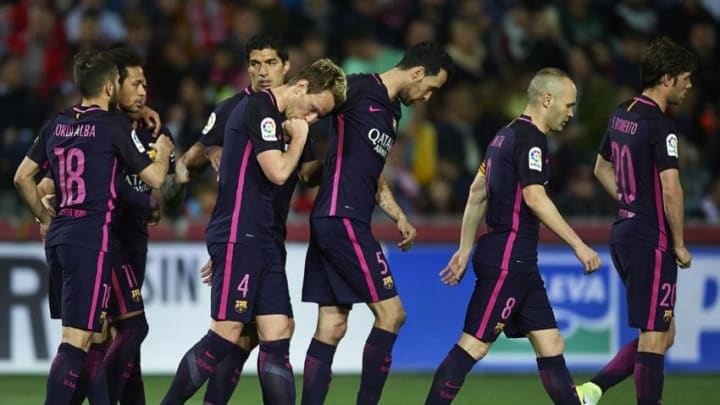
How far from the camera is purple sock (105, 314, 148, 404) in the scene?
782cm

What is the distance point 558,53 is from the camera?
1414 cm

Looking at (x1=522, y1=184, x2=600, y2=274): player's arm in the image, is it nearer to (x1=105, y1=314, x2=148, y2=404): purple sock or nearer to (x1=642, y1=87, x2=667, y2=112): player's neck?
(x1=642, y1=87, x2=667, y2=112): player's neck

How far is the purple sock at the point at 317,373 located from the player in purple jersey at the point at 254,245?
0.32 m

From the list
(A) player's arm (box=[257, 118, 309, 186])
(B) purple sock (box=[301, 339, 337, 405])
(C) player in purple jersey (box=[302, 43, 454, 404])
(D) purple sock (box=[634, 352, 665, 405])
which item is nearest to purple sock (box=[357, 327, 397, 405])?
(C) player in purple jersey (box=[302, 43, 454, 404])

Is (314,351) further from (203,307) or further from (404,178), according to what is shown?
(404,178)

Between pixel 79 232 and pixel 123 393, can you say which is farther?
pixel 123 393

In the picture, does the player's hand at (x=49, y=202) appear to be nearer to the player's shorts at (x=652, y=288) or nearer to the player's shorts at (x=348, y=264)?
the player's shorts at (x=348, y=264)

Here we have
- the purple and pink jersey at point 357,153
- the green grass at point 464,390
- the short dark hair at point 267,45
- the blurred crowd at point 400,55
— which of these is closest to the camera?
the purple and pink jersey at point 357,153

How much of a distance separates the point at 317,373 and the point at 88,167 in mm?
1691

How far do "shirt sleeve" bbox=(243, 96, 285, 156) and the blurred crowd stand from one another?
4721 mm

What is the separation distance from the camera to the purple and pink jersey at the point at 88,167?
7.37 m

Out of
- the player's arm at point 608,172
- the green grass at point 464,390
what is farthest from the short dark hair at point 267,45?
the green grass at point 464,390

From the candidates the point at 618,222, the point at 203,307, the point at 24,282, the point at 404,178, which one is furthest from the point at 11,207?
the point at 618,222

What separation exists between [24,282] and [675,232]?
17.5ft
